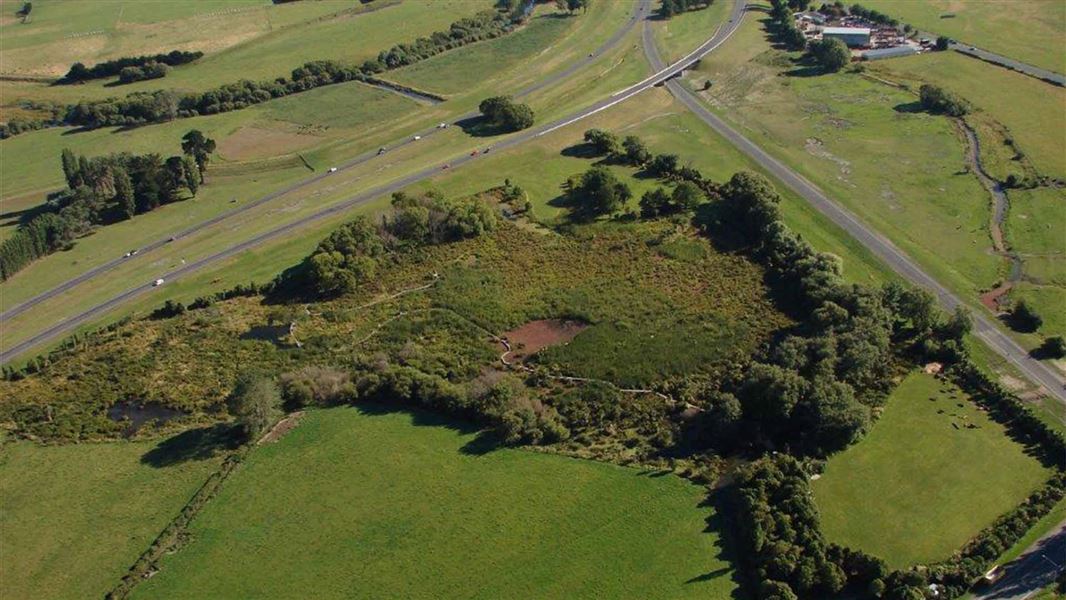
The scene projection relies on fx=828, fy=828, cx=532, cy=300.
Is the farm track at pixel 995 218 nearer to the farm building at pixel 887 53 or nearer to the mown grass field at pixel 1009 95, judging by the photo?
the mown grass field at pixel 1009 95

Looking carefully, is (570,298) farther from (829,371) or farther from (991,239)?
(991,239)

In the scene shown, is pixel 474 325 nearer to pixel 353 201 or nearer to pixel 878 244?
pixel 353 201

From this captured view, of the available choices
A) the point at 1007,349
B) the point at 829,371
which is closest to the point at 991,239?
the point at 1007,349

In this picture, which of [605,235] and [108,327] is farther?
[605,235]

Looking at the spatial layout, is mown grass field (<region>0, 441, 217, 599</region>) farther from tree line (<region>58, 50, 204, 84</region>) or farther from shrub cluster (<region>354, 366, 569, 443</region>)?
tree line (<region>58, 50, 204, 84</region>)

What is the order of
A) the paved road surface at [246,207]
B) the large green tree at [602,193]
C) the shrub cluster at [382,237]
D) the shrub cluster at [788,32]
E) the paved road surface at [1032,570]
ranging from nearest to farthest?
the paved road surface at [1032,570] → the shrub cluster at [382,237] → the paved road surface at [246,207] → the large green tree at [602,193] → the shrub cluster at [788,32]

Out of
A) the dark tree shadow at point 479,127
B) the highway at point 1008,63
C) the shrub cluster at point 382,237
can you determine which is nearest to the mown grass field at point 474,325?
the shrub cluster at point 382,237
